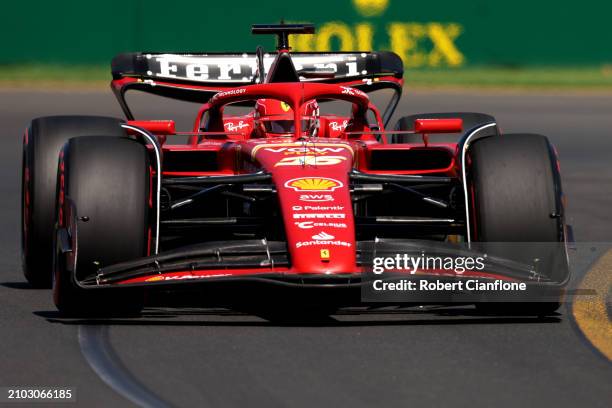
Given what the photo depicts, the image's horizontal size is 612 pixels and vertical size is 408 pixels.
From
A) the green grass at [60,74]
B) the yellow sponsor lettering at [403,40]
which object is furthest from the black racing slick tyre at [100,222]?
the green grass at [60,74]

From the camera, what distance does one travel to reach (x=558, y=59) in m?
31.0

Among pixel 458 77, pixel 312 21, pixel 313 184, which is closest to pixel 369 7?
pixel 312 21

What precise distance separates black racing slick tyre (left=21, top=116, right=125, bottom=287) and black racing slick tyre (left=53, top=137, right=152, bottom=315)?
1065mm

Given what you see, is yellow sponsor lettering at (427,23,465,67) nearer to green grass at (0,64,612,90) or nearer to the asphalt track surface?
green grass at (0,64,612,90)

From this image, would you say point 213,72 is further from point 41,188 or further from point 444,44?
point 444,44

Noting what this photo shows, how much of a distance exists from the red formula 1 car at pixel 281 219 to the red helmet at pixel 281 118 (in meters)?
0.48

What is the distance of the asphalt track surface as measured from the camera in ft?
20.1

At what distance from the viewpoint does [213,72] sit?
11602mm

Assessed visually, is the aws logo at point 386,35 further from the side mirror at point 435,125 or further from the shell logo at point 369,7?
the side mirror at point 435,125

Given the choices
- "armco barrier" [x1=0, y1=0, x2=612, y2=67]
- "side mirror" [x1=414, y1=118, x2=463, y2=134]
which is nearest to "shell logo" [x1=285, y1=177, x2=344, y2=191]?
"side mirror" [x1=414, y1=118, x2=463, y2=134]

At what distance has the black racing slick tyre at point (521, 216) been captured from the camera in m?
8.00

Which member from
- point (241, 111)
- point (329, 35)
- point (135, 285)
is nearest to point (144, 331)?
point (135, 285)

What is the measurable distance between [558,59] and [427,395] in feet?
84.0

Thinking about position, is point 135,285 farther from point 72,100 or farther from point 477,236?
point 72,100
